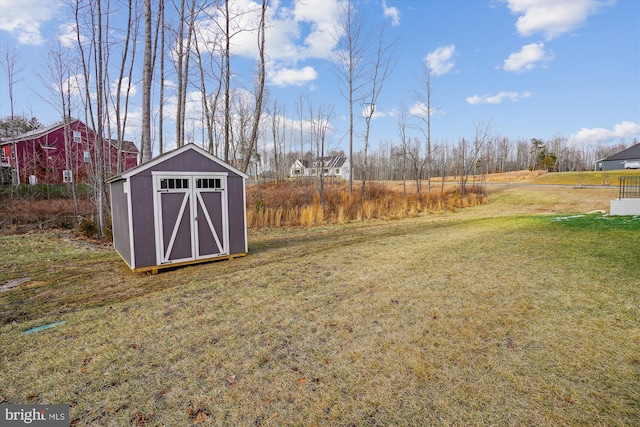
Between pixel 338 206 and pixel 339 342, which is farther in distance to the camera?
pixel 338 206

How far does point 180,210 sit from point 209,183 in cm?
70

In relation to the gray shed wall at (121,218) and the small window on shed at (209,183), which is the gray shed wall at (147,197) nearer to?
the small window on shed at (209,183)

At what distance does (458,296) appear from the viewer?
12.6 feet

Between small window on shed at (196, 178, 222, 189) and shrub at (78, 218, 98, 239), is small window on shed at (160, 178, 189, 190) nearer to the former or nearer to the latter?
small window on shed at (196, 178, 222, 189)

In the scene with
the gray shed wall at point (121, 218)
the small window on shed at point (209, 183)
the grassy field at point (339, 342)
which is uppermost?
the small window on shed at point (209, 183)

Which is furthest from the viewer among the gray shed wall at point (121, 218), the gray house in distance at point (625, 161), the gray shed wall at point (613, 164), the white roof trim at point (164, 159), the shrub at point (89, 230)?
the gray shed wall at point (613, 164)

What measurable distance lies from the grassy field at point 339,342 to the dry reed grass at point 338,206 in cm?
620

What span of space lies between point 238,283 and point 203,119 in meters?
12.3

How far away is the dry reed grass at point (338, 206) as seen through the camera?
1185 centimetres

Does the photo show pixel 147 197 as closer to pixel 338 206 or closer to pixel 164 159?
pixel 164 159

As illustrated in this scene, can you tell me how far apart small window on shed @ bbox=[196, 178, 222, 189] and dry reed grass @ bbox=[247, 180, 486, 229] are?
533 centimetres

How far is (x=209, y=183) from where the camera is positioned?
19.3 feet

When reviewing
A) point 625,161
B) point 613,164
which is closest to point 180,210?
point 625,161

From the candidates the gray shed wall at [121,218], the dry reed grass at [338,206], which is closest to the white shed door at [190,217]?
the gray shed wall at [121,218]
